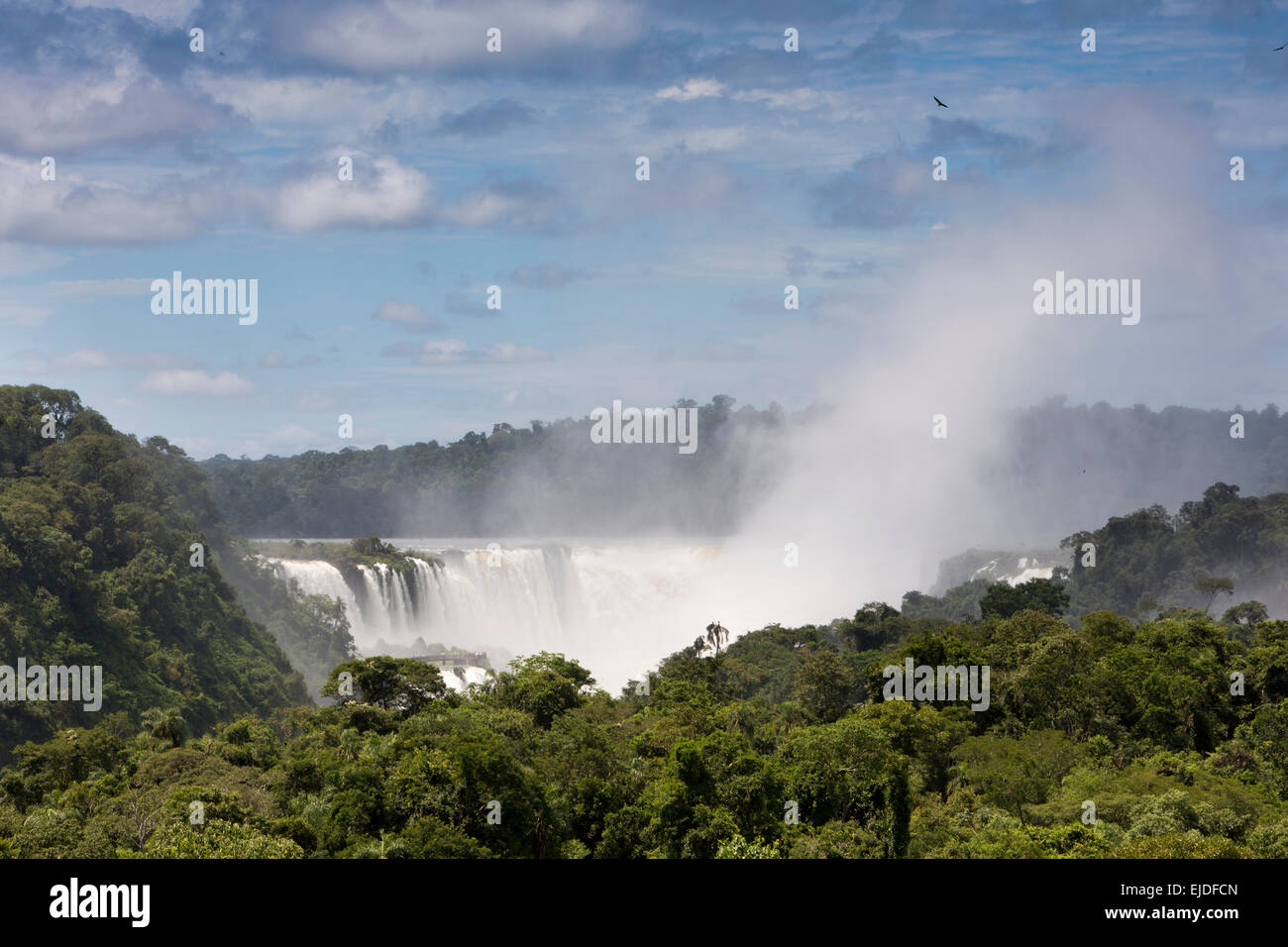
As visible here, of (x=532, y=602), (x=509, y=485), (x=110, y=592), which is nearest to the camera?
(x=110, y=592)

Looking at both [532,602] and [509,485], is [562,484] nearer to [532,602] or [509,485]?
[509,485]

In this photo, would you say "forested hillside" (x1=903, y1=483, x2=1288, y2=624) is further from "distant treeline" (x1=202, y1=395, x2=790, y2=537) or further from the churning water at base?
"distant treeline" (x1=202, y1=395, x2=790, y2=537)

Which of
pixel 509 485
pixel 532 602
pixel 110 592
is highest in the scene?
pixel 509 485

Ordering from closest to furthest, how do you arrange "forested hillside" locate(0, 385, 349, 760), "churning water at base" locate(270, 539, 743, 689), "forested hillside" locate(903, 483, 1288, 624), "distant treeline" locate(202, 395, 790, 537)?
"forested hillside" locate(0, 385, 349, 760) → "churning water at base" locate(270, 539, 743, 689) → "forested hillside" locate(903, 483, 1288, 624) → "distant treeline" locate(202, 395, 790, 537)

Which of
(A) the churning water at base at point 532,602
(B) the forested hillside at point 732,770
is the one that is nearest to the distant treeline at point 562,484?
(A) the churning water at base at point 532,602

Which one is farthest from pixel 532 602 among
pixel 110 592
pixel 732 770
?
pixel 732 770

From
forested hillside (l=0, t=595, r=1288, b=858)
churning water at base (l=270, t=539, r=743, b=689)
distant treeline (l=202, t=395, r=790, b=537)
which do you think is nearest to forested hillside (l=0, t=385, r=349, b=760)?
churning water at base (l=270, t=539, r=743, b=689)
